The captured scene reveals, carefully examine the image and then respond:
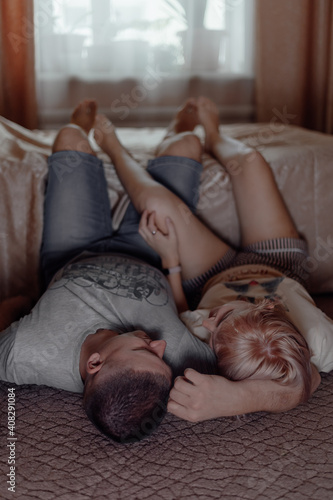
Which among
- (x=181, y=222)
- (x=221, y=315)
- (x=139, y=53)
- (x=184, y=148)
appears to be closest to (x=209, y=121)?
(x=184, y=148)

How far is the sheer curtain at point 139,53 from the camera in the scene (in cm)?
264

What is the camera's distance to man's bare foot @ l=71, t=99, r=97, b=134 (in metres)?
1.51

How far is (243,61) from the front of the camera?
295 centimetres

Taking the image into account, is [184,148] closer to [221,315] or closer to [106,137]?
[106,137]

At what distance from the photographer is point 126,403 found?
2.33ft

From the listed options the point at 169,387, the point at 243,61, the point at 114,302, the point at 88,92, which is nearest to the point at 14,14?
the point at 88,92

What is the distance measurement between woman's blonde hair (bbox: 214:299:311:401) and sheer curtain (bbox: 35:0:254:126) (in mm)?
2189

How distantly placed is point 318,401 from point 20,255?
71 cm

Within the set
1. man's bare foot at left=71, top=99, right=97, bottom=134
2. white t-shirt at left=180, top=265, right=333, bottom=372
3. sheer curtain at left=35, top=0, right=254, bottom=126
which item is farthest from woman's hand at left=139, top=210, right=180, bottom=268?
sheer curtain at left=35, top=0, right=254, bottom=126

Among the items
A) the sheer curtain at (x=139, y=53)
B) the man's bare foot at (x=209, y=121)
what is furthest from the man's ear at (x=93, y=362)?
the sheer curtain at (x=139, y=53)

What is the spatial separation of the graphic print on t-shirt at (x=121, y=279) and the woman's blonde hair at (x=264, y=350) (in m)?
0.17

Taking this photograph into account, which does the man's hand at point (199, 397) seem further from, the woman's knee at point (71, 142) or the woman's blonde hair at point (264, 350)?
the woman's knee at point (71, 142)

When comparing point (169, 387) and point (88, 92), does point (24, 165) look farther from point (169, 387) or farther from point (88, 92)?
point (88, 92)

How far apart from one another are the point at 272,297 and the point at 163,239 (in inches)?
10.5
